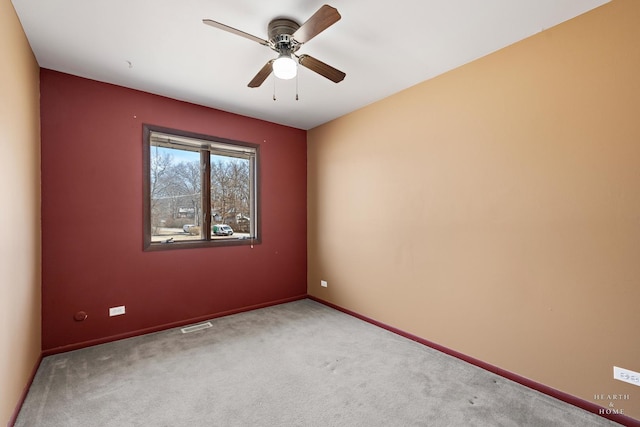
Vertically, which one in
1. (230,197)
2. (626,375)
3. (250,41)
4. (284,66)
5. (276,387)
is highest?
(250,41)

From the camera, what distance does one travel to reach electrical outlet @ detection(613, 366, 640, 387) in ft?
5.86

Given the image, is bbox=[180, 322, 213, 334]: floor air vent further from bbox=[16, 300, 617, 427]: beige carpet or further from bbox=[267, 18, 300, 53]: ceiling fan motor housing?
bbox=[267, 18, 300, 53]: ceiling fan motor housing

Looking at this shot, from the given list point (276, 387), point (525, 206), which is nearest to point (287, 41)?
point (525, 206)

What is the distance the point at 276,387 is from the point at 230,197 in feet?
8.04

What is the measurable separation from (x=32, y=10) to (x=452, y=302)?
3.89m

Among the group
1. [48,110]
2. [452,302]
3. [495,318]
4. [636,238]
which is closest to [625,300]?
[636,238]

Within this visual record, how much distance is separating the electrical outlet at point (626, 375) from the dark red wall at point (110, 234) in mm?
3511

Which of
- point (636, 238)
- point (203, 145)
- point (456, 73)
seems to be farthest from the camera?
point (203, 145)

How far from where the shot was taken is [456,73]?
2684 millimetres

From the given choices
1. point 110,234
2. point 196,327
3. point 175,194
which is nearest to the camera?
point 110,234

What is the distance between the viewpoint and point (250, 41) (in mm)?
2268

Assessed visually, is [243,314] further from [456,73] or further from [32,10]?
[456,73]

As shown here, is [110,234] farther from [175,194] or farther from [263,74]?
[263,74]

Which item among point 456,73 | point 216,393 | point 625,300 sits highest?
point 456,73
